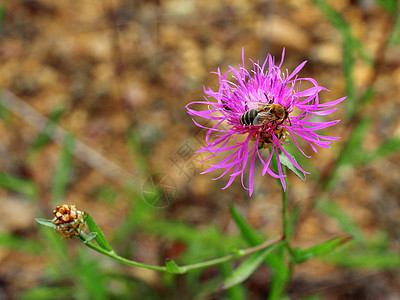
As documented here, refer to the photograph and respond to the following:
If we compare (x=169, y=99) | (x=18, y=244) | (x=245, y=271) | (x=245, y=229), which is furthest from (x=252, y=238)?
(x=169, y=99)

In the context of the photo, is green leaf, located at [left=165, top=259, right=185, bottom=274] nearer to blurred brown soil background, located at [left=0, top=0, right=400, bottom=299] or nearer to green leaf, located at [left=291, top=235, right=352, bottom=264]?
green leaf, located at [left=291, top=235, right=352, bottom=264]

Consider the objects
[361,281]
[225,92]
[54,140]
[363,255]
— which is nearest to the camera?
[225,92]

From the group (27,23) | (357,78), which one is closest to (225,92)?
(357,78)

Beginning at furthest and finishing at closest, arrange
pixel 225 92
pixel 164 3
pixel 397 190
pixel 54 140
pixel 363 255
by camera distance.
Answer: pixel 164 3 → pixel 54 140 → pixel 397 190 → pixel 363 255 → pixel 225 92

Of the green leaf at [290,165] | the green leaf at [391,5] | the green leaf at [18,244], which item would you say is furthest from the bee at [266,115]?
the green leaf at [18,244]

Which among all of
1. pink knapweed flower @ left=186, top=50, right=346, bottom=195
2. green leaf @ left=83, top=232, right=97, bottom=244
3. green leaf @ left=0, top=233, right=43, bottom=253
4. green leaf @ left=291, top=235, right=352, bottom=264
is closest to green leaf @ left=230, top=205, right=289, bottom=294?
green leaf @ left=291, top=235, right=352, bottom=264

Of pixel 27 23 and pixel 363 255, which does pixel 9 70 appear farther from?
pixel 363 255

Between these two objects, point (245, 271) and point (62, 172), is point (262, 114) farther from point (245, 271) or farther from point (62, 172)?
point (62, 172)

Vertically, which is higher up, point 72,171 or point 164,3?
point 164,3
